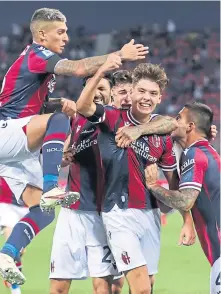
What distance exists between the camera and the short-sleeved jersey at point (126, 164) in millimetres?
6031

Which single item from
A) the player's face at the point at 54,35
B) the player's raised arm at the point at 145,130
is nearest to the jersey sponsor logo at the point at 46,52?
the player's face at the point at 54,35

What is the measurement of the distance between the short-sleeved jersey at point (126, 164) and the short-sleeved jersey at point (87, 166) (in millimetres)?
192

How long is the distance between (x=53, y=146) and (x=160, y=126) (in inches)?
Result: 33.7

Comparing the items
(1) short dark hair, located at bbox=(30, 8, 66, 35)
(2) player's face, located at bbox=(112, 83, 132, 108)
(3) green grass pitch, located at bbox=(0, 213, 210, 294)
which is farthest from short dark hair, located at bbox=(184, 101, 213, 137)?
(3) green grass pitch, located at bbox=(0, 213, 210, 294)

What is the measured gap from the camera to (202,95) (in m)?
24.1

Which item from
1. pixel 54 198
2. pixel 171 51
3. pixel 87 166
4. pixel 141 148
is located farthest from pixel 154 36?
pixel 54 198

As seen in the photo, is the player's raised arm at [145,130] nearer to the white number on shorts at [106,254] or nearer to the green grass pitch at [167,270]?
the white number on shorts at [106,254]

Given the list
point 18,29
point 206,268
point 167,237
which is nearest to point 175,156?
point 206,268

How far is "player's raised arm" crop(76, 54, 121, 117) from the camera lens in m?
5.49

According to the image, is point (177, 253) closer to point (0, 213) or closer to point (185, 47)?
point (0, 213)

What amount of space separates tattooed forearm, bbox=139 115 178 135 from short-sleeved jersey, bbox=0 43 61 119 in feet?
2.69

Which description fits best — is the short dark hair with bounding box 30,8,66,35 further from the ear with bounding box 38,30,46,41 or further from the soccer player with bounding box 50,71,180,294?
the soccer player with bounding box 50,71,180,294

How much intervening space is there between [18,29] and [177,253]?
16.0m

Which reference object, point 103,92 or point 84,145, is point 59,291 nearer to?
point 84,145
